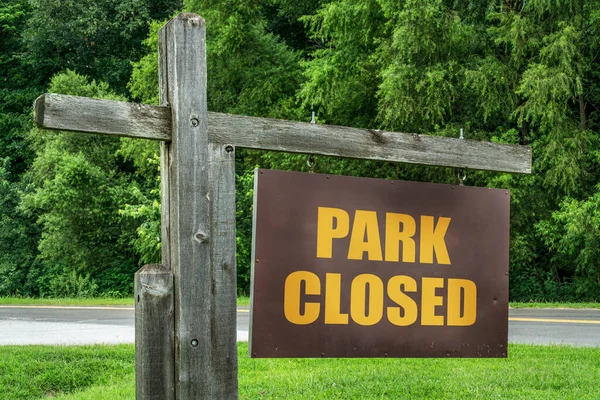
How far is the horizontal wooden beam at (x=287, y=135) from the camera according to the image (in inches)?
137

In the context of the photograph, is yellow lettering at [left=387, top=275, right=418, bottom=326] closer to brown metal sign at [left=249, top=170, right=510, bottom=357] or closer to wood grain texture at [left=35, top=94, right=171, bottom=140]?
Answer: brown metal sign at [left=249, top=170, right=510, bottom=357]

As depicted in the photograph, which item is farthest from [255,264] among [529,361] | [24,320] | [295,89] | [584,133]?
[295,89]

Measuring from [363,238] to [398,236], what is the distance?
203mm

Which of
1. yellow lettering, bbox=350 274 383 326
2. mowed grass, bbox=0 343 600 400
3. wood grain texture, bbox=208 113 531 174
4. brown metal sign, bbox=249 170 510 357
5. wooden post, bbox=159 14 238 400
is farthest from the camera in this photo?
mowed grass, bbox=0 343 600 400

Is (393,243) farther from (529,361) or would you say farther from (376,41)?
(376,41)

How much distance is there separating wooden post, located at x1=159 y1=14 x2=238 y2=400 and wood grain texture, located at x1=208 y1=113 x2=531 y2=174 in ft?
0.47

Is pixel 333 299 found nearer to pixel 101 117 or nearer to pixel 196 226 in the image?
pixel 196 226

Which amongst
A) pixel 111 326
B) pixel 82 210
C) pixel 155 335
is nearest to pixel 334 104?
pixel 82 210

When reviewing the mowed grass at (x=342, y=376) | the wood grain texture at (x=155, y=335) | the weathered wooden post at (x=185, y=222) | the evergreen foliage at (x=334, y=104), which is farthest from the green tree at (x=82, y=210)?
the wood grain texture at (x=155, y=335)

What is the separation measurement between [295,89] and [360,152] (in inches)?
823

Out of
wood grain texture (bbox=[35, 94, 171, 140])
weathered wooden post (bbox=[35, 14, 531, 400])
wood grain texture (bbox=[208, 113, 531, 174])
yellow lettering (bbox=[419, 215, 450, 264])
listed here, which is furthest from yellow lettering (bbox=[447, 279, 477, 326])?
wood grain texture (bbox=[35, 94, 171, 140])

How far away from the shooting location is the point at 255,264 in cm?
395

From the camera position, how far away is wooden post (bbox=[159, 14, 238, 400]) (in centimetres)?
355

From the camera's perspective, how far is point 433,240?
4352mm
